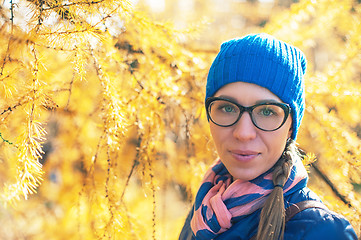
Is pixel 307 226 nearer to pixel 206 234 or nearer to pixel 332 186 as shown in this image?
pixel 206 234

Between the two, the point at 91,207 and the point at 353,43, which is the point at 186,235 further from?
the point at 353,43

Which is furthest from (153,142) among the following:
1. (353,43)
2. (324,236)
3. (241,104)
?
(353,43)

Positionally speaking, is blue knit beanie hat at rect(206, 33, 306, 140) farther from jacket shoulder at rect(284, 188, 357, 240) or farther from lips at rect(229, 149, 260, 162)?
jacket shoulder at rect(284, 188, 357, 240)

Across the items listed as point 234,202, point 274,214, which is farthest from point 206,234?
point 274,214

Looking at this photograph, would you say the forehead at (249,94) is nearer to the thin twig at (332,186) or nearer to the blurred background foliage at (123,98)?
the blurred background foliage at (123,98)

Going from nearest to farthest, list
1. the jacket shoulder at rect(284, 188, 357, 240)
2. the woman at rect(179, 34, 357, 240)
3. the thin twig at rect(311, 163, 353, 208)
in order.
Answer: the jacket shoulder at rect(284, 188, 357, 240) < the woman at rect(179, 34, 357, 240) < the thin twig at rect(311, 163, 353, 208)

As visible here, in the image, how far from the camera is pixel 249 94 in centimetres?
96

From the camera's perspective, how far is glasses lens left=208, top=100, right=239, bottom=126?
1.00m

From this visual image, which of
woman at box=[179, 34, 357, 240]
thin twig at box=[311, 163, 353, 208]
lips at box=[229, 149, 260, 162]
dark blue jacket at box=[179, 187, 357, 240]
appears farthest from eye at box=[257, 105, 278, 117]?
thin twig at box=[311, 163, 353, 208]

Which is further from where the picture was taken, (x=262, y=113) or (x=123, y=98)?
(x=123, y=98)

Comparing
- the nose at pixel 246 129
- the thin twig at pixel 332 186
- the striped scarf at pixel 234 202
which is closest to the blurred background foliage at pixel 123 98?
the thin twig at pixel 332 186

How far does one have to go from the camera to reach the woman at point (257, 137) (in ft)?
3.10

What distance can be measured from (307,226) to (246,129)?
34cm

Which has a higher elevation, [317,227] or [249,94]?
[249,94]
